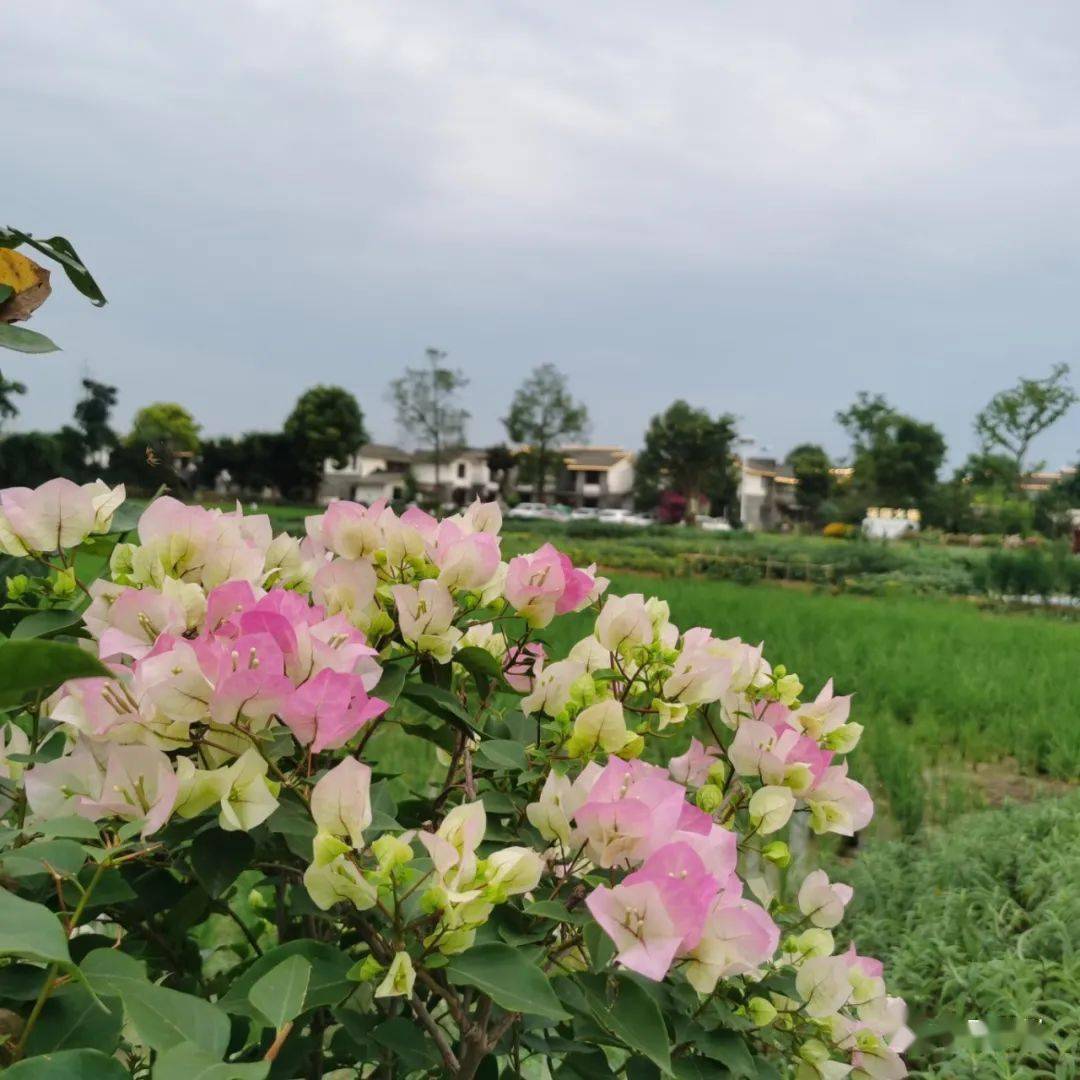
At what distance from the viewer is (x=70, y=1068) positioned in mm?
499

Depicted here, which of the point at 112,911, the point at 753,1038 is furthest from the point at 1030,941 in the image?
the point at 112,911

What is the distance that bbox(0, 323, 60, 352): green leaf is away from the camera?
915mm

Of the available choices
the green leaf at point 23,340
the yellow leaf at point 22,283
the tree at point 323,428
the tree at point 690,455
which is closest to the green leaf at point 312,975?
the green leaf at point 23,340

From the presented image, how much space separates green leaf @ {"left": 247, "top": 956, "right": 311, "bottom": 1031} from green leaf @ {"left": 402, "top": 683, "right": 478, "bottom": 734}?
283mm

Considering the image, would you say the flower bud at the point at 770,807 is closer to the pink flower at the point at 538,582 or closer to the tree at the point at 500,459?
the pink flower at the point at 538,582

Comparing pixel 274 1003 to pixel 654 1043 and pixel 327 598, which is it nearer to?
pixel 654 1043

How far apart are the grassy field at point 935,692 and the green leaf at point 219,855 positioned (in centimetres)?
299

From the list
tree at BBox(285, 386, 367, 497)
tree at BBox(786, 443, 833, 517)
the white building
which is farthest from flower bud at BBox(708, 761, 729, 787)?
tree at BBox(786, 443, 833, 517)

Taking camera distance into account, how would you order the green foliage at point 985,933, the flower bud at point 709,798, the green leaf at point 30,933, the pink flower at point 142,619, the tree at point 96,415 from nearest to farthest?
the green leaf at point 30,933 → the pink flower at point 142,619 → the flower bud at point 709,798 → the green foliage at point 985,933 → the tree at point 96,415

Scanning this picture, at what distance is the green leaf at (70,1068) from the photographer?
490 mm

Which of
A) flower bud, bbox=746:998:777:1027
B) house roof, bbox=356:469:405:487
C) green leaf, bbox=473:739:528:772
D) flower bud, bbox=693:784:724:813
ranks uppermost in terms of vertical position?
house roof, bbox=356:469:405:487

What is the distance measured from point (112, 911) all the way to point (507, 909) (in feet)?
1.25

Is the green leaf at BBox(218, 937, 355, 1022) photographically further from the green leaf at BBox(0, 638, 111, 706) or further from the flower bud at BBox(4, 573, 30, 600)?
the flower bud at BBox(4, 573, 30, 600)

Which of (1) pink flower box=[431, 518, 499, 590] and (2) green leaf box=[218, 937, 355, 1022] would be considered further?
(1) pink flower box=[431, 518, 499, 590]
